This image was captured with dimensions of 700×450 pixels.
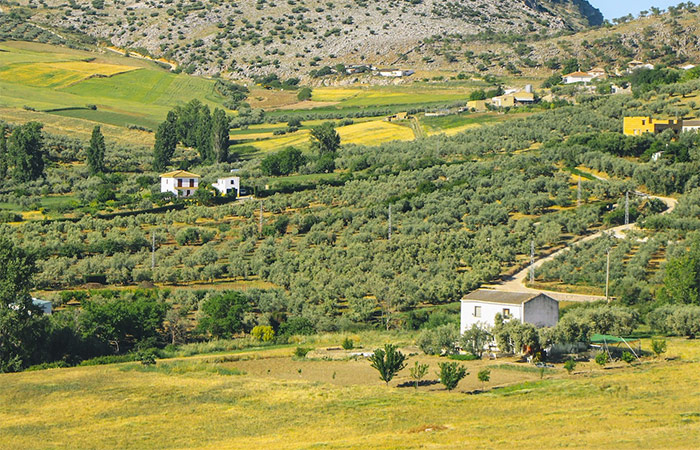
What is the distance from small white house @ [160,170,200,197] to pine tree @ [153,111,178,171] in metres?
11.3

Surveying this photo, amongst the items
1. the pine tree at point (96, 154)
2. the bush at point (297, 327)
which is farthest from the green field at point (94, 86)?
the bush at point (297, 327)

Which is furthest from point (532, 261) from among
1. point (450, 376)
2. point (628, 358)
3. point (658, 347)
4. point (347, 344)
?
point (450, 376)

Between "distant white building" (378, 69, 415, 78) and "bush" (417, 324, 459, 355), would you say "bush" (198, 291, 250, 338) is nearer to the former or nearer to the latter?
"bush" (417, 324, 459, 355)

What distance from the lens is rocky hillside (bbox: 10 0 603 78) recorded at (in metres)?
175

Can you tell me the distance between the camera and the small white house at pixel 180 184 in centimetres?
9231

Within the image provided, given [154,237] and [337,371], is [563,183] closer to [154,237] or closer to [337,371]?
[154,237]

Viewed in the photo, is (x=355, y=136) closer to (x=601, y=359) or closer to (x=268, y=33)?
(x=601, y=359)

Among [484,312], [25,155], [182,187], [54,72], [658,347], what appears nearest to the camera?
[658,347]

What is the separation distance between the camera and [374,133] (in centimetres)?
11444

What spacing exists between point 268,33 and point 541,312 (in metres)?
145

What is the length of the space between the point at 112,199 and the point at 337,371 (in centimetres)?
4817

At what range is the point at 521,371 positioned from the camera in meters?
44.0

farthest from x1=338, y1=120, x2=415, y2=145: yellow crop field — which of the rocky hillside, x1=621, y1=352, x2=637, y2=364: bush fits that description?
x1=621, y1=352, x2=637, y2=364: bush

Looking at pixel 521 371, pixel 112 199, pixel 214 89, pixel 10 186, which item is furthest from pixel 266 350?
pixel 214 89
